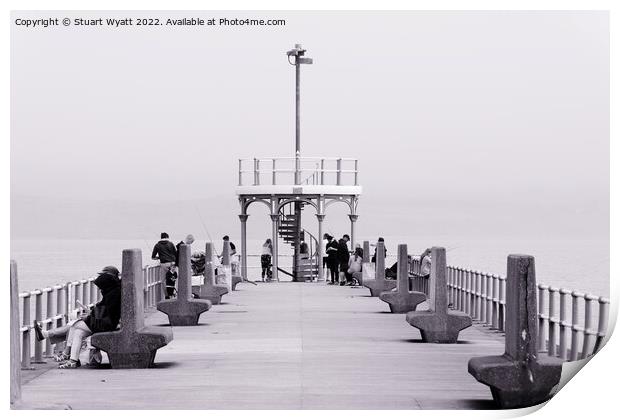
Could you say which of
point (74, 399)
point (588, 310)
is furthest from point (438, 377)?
point (74, 399)

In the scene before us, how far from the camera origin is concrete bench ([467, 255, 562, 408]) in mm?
11375

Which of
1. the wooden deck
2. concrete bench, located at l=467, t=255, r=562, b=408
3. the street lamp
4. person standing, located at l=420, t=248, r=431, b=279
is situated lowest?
the wooden deck

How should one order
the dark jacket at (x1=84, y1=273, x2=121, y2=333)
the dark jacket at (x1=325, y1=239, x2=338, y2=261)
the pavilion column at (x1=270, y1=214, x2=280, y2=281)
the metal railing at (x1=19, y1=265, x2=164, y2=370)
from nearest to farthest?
the dark jacket at (x1=84, y1=273, x2=121, y2=333)
the metal railing at (x1=19, y1=265, x2=164, y2=370)
the dark jacket at (x1=325, y1=239, x2=338, y2=261)
the pavilion column at (x1=270, y1=214, x2=280, y2=281)

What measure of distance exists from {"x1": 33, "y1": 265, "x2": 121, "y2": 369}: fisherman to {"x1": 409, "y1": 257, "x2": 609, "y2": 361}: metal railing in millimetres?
5094

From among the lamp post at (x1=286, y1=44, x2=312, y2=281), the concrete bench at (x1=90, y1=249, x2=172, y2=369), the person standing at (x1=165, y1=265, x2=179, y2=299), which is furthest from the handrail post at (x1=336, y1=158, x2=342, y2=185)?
the concrete bench at (x1=90, y1=249, x2=172, y2=369)

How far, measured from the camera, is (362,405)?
1185 cm

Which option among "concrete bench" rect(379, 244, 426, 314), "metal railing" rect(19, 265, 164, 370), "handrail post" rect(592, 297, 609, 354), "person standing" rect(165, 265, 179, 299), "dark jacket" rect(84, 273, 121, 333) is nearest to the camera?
Result: "handrail post" rect(592, 297, 609, 354)

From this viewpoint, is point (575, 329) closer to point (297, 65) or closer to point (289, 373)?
point (289, 373)

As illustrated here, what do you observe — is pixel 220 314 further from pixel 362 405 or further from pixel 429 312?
pixel 362 405

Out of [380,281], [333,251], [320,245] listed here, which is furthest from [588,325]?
[320,245]

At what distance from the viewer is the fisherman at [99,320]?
580 inches

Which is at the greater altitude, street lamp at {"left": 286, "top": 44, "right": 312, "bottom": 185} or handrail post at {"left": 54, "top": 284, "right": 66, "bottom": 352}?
street lamp at {"left": 286, "top": 44, "right": 312, "bottom": 185}

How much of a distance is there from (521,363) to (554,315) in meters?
8.66

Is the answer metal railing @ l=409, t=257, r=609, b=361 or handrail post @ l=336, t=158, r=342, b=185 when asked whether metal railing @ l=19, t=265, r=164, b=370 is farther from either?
handrail post @ l=336, t=158, r=342, b=185
